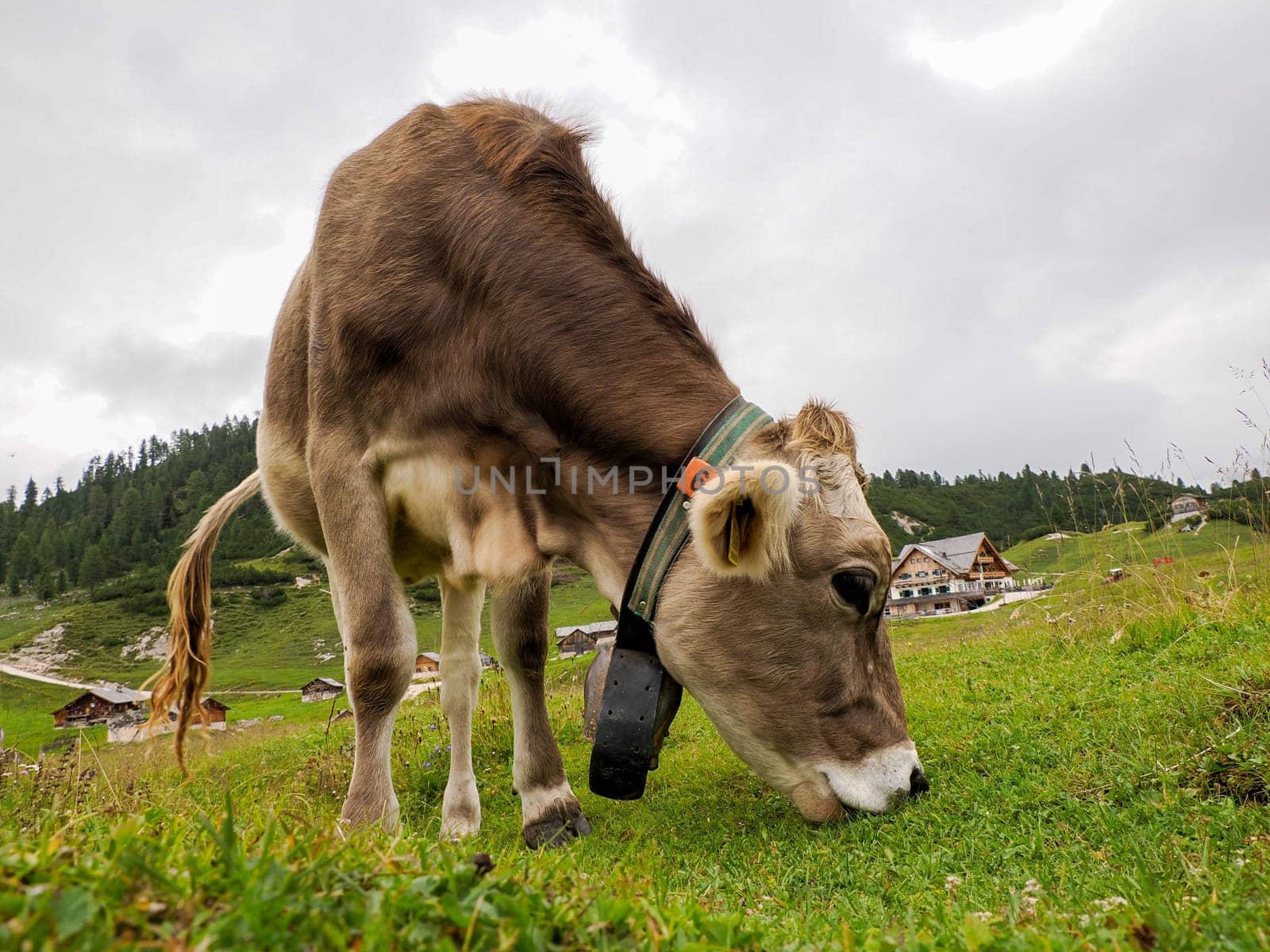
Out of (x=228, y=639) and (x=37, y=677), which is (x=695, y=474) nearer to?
(x=37, y=677)

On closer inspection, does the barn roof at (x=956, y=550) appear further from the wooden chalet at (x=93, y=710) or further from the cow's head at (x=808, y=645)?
the wooden chalet at (x=93, y=710)

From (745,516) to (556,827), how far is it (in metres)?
2.26

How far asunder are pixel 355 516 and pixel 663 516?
62.6 inches

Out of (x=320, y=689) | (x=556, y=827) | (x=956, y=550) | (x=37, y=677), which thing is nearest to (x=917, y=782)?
(x=556, y=827)

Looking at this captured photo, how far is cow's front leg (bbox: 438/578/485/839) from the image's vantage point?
4.57 m

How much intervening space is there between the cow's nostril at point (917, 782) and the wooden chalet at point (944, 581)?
4662 cm

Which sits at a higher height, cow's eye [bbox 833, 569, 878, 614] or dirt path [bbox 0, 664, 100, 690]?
cow's eye [bbox 833, 569, 878, 614]

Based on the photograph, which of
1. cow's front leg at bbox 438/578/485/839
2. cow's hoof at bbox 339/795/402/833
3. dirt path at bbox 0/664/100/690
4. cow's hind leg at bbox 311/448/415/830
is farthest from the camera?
dirt path at bbox 0/664/100/690

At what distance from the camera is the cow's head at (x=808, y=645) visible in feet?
11.1

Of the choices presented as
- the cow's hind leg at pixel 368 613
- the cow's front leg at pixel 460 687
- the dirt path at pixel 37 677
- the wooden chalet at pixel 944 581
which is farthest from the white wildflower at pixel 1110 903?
the dirt path at pixel 37 677

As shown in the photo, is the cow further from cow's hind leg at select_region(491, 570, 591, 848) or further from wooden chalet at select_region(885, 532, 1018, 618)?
wooden chalet at select_region(885, 532, 1018, 618)

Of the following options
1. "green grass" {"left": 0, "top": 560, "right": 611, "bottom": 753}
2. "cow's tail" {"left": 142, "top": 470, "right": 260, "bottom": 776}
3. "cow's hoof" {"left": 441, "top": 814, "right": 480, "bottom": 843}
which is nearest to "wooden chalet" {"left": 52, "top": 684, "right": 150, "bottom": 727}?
"green grass" {"left": 0, "top": 560, "right": 611, "bottom": 753}

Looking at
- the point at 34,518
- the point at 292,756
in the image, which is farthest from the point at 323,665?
the point at 34,518

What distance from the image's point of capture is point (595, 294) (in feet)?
12.6
